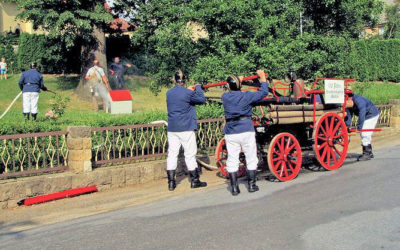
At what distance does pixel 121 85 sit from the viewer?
25.6 metres

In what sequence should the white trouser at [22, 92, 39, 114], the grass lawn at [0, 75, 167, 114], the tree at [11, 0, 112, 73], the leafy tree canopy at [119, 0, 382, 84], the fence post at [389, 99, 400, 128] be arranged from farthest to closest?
the tree at [11, 0, 112, 73]
the grass lawn at [0, 75, 167, 114]
the fence post at [389, 99, 400, 128]
the leafy tree canopy at [119, 0, 382, 84]
the white trouser at [22, 92, 39, 114]

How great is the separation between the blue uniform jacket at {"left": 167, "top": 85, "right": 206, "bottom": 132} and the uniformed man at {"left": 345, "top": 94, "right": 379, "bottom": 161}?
3551 mm

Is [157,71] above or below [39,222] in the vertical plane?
above

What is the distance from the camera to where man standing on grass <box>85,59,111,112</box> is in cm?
1883

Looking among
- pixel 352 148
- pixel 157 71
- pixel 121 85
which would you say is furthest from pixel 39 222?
pixel 121 85

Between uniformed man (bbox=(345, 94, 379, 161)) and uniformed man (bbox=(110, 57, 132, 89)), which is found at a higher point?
uniformed man (bbox=(110, 57, 132, 89))

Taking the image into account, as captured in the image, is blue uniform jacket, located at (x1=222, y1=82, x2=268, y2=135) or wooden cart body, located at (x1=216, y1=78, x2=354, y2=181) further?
wooden cart body, located at (x1=216, y1=78, x2=354, y2=181)

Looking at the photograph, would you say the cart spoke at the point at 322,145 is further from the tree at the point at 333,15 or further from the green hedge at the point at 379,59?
the green hedge at the point at 379,59

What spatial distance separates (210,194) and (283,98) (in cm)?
230

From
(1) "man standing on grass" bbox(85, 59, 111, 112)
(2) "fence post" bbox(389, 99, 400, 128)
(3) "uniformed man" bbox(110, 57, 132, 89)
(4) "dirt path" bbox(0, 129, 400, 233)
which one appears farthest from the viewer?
(3) "uniformed man" bbox(110, 57, 132, 89)

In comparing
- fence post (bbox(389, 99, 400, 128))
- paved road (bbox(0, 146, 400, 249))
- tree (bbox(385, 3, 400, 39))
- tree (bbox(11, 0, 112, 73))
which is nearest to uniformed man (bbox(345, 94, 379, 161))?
paved road (bbox(0, 146, 400, 249))

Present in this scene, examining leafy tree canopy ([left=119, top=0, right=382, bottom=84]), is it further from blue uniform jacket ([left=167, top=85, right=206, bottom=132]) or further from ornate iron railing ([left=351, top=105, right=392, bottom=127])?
blue uniform jacket ([left=167, top=85, right=206, bottom=132])

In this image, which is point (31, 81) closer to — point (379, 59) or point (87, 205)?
point (87, 205)

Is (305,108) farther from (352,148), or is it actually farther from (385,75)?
(385,75)
